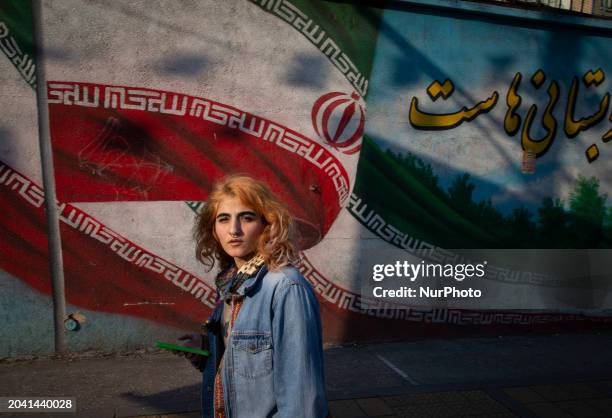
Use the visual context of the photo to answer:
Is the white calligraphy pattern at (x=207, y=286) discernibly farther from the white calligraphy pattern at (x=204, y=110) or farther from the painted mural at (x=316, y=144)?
the white calligraphy pattern at (x=204, y=110)

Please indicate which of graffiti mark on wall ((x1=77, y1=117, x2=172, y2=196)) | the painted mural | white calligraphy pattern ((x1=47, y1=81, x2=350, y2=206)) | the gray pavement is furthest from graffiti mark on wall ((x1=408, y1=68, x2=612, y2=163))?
graffiti mark on wall ((x1=77, y1=117, x2=172, y2=196))

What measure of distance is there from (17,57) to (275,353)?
4.12 meters

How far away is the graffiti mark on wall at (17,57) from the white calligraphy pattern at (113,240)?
0.82 meters

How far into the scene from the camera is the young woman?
1.60m

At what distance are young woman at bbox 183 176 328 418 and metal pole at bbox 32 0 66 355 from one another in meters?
3.18

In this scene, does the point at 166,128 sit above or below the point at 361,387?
above

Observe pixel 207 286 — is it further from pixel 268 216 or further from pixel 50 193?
pixel 268 216

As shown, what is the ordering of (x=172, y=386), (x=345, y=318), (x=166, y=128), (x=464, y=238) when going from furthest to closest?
(x=464, y=238) → (x=345, y=318) → (x=166, y=128) → (x=172, y=386)

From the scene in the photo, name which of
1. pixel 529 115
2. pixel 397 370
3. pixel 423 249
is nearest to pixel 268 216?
pixel 397 370

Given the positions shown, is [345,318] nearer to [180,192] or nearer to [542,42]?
[180,192]

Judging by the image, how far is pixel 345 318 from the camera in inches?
204

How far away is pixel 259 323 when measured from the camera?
1.66m

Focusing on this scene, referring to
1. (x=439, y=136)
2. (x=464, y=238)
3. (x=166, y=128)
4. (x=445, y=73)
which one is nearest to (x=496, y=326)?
(x=464, y=238)

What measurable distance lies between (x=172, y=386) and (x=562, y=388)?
3.25 metres
